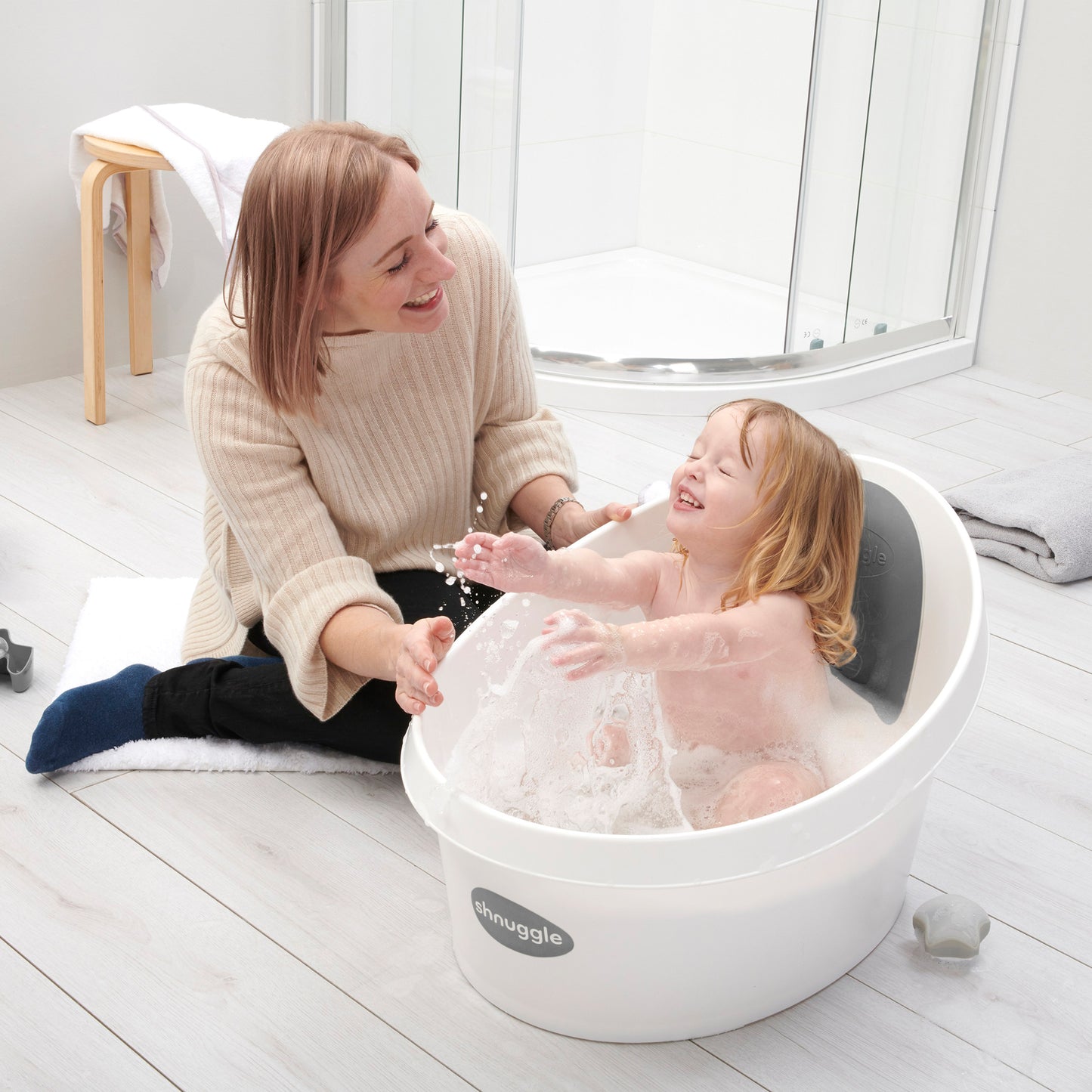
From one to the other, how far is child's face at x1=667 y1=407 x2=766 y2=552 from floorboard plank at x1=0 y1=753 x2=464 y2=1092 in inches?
22.0

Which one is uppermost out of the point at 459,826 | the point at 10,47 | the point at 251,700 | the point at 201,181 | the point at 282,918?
the point at 10,47

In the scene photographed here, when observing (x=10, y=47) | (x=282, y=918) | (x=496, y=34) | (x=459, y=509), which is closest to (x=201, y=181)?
(x=10, y=47)

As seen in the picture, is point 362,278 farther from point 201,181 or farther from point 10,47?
point 10,47

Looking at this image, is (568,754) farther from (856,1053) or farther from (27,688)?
(27,688)

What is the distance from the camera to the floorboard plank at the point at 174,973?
1.13 metres

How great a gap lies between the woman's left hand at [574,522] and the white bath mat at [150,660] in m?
0.35

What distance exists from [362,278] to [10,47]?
5.12 feet

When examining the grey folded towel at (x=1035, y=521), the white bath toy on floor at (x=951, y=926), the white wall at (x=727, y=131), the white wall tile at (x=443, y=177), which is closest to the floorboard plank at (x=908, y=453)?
the grey folded towel at (x=1035, y=521)

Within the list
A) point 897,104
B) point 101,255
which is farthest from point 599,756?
point 897,104

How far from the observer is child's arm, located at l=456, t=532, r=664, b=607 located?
3.88ft

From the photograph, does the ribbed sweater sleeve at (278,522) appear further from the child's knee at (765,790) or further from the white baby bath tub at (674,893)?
the child's knee at (765,790)

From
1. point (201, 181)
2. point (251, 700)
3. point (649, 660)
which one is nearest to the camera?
point (649, 660)

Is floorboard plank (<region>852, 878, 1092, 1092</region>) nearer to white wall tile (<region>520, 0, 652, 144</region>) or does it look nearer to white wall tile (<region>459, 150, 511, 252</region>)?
white wall tile (<region>459, 150, 511, 252</region>)

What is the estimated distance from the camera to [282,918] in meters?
1.30
